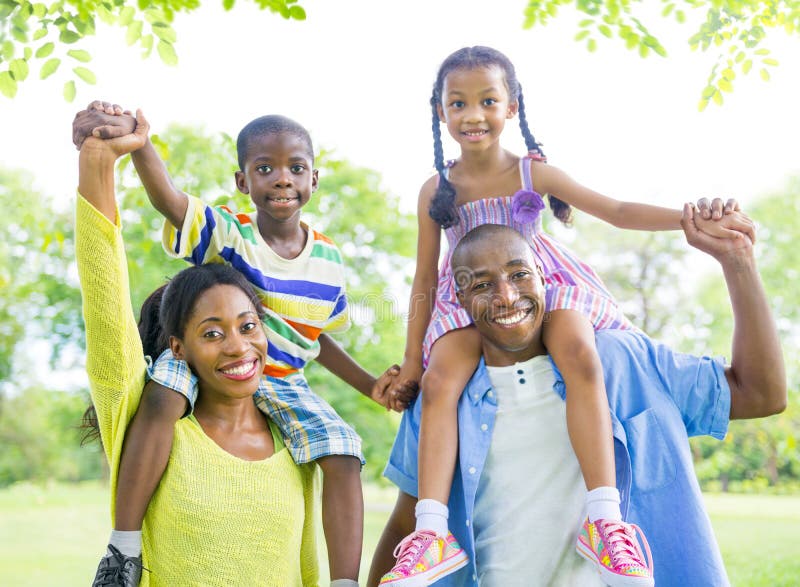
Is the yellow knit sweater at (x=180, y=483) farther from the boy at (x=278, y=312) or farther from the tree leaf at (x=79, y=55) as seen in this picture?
the tree leaf at (x=79, y=55)

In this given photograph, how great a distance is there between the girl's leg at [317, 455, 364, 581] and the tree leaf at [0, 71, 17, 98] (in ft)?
6.59

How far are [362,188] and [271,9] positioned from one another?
339 inches

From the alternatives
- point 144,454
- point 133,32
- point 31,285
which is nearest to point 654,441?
point 144,454

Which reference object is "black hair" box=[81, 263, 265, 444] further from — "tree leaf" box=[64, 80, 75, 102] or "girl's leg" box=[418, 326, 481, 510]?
"tree leaf" box=[64, 80, 75, 102]

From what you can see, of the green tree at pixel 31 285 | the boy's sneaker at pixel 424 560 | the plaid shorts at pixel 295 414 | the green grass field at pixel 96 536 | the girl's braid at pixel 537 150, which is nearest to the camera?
the boy's sneaker at pixel 424 560

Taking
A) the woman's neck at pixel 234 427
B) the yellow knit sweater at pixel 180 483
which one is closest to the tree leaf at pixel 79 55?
the yellow knit sweater at pixel 180 483

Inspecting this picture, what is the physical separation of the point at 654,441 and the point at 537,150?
1.20 meters

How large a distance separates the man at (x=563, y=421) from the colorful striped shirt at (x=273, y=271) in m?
0.57

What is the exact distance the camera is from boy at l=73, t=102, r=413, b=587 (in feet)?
7.79

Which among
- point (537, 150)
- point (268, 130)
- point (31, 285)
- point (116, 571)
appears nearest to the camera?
point (116, 571)

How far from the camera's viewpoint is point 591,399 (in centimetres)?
236

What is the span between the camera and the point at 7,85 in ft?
11.3

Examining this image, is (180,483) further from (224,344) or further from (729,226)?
(729,226)

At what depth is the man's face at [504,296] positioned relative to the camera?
8.17 feet
